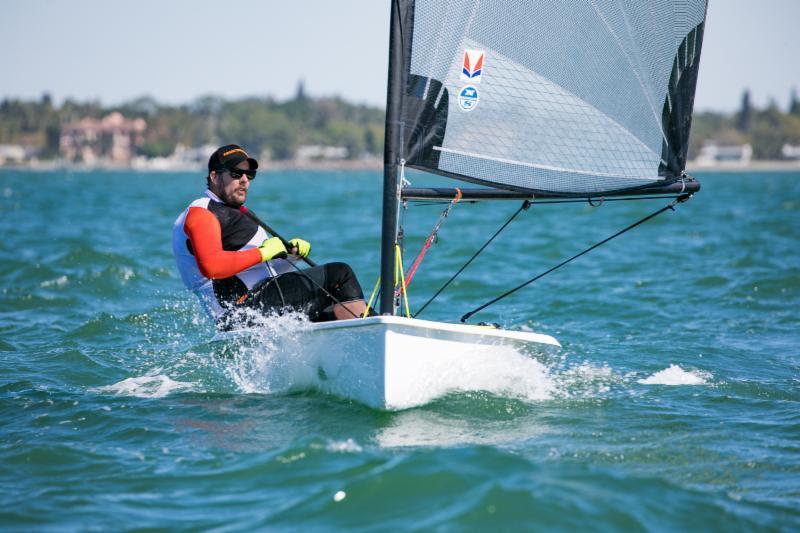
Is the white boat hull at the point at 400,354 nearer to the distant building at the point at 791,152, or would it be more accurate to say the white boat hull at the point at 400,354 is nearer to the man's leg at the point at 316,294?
the man's leg at the point at 316,294

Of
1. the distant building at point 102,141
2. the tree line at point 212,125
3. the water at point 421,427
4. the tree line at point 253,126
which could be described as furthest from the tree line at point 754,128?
the water at point 421,427

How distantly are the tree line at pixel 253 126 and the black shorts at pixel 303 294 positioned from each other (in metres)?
148

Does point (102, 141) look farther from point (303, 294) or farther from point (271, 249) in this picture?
point (271, 249)

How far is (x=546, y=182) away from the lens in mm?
4684

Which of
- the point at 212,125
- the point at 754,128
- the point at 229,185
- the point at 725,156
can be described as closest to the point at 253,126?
the point at 212,125

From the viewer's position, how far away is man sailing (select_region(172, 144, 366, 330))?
4855 mm

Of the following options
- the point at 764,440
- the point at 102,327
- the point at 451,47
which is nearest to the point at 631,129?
the point at 451,47

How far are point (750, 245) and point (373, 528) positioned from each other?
11.6 m

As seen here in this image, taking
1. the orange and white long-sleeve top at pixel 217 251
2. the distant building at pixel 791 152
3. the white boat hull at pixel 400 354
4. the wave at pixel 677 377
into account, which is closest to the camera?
the white boat hull at pixel 400 354

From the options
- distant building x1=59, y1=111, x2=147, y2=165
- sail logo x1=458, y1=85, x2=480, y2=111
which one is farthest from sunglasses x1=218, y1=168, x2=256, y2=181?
distant building x1=59, y1=111, x2=147, y2=165

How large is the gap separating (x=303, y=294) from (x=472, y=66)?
61.4 inches

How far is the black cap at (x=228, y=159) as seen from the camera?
15.9ft

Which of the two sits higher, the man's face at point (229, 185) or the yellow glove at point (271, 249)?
the man's face at point (229, 185)

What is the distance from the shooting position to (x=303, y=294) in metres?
4.92
